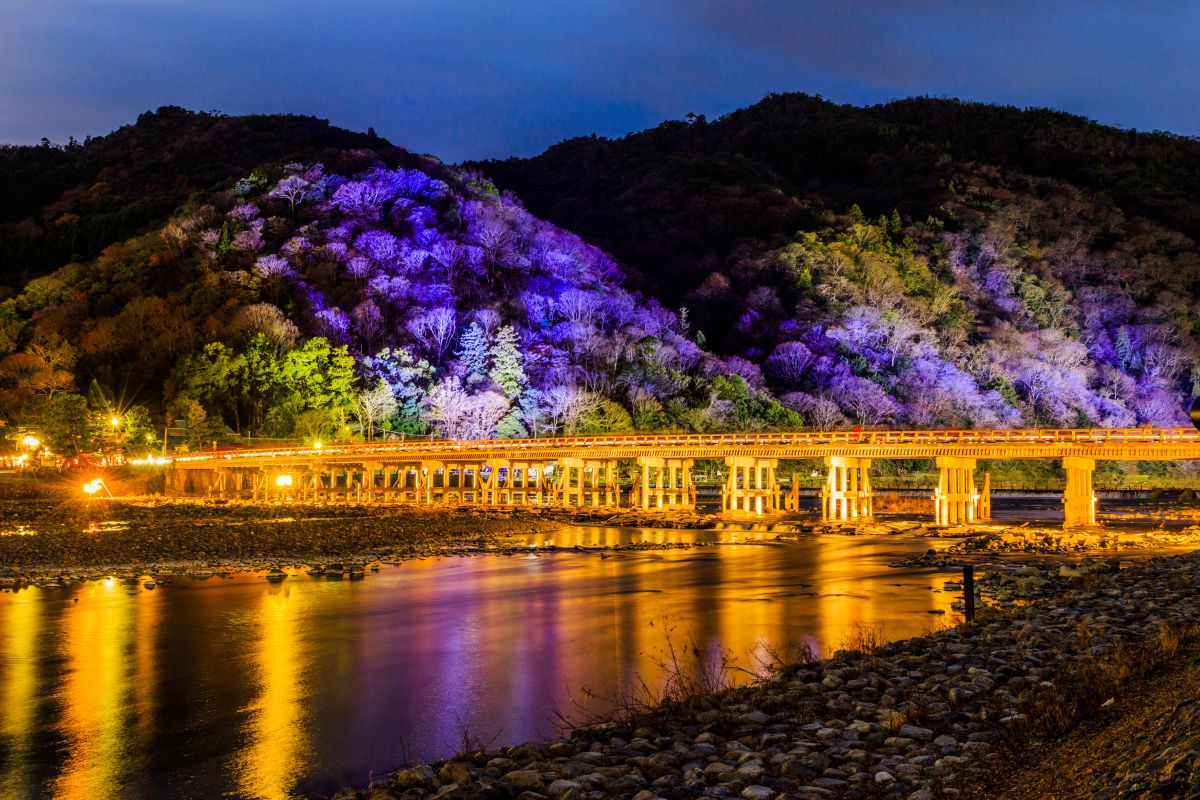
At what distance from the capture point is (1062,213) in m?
112

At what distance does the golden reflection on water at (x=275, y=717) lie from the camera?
1062 centimetres

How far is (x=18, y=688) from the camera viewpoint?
1477cm

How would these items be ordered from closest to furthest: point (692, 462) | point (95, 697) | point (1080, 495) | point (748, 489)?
1. point (95, 697)
2. point (1080, 495)
3. point (748, 489)
4. point (692, 462)

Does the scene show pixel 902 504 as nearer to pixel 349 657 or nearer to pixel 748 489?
pixel 748 489

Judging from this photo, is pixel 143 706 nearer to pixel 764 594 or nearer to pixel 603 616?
pixel 603 616

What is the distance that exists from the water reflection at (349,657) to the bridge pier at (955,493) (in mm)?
14837

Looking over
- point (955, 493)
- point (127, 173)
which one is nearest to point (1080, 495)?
point (955, 493)

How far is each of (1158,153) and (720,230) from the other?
65.2 m

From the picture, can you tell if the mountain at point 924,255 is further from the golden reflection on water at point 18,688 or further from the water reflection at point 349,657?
the golden reflection on water at point 18,688

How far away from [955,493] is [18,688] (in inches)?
1442

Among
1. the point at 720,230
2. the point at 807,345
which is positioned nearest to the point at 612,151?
the point at 720,230

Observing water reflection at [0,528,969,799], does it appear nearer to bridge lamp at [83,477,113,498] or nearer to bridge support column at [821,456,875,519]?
bridge support column at [821,456,875,519]

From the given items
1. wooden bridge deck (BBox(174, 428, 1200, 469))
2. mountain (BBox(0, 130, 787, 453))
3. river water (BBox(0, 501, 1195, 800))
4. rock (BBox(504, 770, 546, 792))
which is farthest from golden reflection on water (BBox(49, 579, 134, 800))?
mountain (BBox(0, 130, 787, 453))

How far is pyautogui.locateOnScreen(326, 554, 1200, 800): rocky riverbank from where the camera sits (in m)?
8.55
